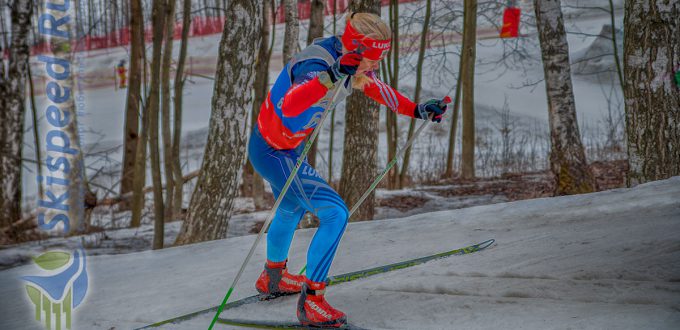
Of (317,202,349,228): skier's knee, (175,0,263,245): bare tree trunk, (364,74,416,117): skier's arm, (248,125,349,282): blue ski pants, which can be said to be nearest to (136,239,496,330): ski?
(248,125,349,282): blue ski pants

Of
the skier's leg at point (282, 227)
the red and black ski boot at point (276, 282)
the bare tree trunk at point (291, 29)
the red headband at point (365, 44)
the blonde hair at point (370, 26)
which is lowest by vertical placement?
the red and black ski boot at point (276, 282)

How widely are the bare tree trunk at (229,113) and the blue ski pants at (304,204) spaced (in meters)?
2.81

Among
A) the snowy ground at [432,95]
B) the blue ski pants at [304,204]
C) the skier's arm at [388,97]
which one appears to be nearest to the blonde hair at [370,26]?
the skier's arm at [388,97]

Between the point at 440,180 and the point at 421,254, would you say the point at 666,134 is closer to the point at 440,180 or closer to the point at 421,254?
the point at 421,254

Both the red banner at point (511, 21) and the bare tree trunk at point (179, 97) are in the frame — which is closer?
the bare tree trunk at point (179, 97)

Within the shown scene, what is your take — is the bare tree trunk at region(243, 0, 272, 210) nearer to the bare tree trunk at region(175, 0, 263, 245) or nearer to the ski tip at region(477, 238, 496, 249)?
the bare tree trunk at region(175, 0, 263, 245)

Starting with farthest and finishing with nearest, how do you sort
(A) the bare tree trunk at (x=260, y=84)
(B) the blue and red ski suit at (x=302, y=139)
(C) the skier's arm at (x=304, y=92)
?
(A) the bare tree trunk at (x=260, y=84) < (B) the blue and red ski suit at (x=302, y=139) < (C) the skier's arm at (x=304, y=92)

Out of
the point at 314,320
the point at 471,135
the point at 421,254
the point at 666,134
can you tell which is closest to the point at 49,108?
the point at 314,320

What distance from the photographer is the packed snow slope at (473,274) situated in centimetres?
365

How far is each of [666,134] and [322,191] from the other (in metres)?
3.62

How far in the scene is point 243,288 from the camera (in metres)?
4.93

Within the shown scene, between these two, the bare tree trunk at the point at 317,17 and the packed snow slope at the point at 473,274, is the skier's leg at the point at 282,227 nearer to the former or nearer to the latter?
the packed snow slope at the point at 473,274

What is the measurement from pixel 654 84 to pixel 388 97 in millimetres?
3036

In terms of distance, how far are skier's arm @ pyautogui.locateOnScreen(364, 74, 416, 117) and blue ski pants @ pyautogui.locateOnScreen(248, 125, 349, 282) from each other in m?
0.57
